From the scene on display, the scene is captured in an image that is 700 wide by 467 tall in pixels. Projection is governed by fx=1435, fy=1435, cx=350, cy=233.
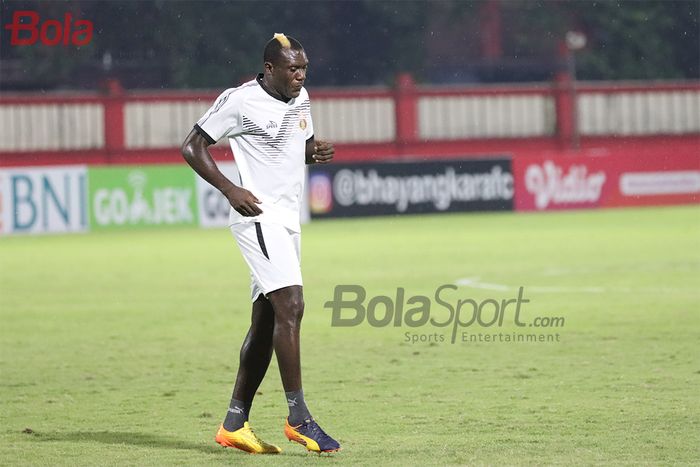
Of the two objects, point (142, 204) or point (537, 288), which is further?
point (142, 204)

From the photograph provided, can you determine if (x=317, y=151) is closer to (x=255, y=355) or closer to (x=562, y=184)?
(x=255, y=355)

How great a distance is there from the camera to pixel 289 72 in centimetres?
740

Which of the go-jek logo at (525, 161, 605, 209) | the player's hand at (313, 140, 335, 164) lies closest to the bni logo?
the go-jek logo at (525, 161, 605, 209)

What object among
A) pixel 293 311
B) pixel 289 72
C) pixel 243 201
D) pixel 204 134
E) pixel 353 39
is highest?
pixel 353 39

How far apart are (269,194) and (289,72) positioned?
0.65m

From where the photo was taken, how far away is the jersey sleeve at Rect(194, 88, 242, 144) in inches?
293

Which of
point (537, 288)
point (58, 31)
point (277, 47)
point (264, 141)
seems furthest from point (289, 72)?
point (58, 31)

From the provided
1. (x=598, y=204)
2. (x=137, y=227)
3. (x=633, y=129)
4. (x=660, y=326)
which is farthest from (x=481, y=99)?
(x=660, y=326)

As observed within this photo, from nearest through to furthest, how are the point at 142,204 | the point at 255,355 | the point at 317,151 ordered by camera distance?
the point at 255,355 < the point at 317,151 < the point at 142,204

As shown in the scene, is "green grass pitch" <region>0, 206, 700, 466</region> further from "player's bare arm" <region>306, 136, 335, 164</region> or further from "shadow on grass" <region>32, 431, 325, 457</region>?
"player's bare arm" <region>306, 136, 335, 164</region>

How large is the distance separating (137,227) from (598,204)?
11671 millimetres

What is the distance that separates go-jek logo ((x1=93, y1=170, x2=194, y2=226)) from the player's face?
24.1m

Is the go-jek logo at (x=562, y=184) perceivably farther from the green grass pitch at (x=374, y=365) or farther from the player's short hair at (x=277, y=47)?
the player's short hair at (x=277, y=47)

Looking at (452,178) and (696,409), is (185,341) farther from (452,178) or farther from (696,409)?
(452,178)
